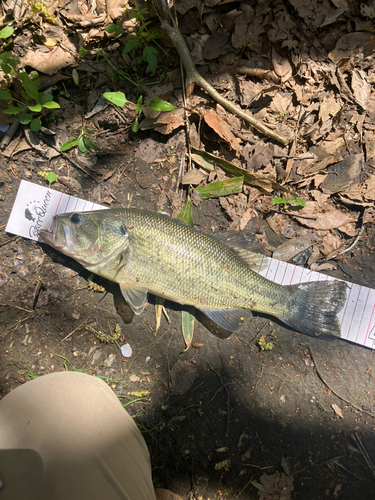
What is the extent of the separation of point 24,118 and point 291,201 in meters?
3.24

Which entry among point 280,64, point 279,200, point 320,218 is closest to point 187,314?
point 279,200

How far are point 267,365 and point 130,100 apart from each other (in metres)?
3.52

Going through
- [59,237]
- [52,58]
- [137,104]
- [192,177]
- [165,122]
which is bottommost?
[59,237]

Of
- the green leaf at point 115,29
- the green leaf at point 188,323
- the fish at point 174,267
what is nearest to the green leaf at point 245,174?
the fish at point 174,267

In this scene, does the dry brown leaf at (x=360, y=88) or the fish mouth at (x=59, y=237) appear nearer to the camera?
the fish mouth at (x=59, y=237)

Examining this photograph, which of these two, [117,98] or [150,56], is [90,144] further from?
[150,56]

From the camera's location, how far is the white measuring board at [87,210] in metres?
3.35

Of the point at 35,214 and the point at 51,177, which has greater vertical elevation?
the point at 51,177

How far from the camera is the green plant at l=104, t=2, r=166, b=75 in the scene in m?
3.30

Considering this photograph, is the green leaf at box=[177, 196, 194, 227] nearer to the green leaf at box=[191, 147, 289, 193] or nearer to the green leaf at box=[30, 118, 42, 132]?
the green leaf at box=[191, 147, 289, 193]

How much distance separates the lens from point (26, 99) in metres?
3.39

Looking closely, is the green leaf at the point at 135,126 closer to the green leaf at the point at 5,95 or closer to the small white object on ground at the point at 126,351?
the green leaf at the point at 5,95

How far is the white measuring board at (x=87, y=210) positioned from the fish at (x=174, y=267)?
0.26 meters

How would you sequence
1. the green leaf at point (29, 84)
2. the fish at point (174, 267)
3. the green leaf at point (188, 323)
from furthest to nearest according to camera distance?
the green leaf at point (188, 323) < the green leaf at point (29, 84) < the fish at point (174, 267)
